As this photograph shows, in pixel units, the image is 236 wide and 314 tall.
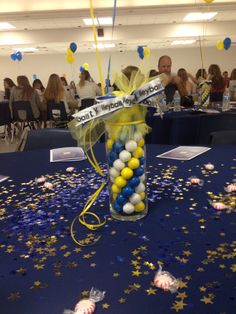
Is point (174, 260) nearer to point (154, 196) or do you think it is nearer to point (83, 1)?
point (154, 196)

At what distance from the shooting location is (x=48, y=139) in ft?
7.16

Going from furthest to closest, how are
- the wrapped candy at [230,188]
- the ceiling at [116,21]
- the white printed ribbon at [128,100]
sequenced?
the ceiling at [116,21], the wrapped candy at [230,188], the white printed ribbon at [128,100]

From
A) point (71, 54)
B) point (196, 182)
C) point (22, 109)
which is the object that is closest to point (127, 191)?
point (196, 182)

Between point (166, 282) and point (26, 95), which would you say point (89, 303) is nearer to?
point (166, 282)

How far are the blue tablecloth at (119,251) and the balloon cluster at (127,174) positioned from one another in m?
0.06

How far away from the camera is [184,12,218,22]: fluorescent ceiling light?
8289 millimetres

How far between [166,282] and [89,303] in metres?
0.18

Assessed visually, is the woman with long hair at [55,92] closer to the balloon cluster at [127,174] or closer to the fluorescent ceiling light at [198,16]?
the fluorescent ceiling light at [198,16]

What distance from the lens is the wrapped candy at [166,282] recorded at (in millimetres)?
688

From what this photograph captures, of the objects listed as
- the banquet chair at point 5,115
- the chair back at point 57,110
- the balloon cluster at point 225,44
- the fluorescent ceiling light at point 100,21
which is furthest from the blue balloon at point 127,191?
the balloon cluster at point 225,44

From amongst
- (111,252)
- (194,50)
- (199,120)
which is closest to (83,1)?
(199,120)

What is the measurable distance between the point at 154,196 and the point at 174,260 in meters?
0.38

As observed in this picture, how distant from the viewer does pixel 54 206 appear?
111 centimetres

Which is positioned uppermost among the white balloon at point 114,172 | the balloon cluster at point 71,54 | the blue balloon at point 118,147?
the balloon cluster at point 71,54
